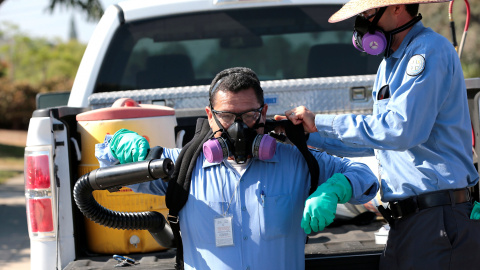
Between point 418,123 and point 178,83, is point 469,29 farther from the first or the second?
point 418,123

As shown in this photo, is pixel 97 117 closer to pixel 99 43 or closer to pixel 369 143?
pixel 99 43

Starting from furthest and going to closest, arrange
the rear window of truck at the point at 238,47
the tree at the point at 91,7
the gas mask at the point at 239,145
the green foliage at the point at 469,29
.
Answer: the green foliage at the point at 469,29
the tree at the point at 91,7
the rear window of truck at the point at 238,47
the gas mask at the point at 239,145

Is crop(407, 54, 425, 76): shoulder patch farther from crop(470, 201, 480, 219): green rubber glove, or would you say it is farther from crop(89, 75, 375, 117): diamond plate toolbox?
crop(89, 75, 375, 117): diamond plate toolbox

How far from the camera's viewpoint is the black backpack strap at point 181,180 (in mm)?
2773

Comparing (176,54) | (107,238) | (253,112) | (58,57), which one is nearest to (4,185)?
(176,54)

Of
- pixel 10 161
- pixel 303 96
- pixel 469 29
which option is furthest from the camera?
pixel 469 29

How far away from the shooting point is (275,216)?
2709 millimetres

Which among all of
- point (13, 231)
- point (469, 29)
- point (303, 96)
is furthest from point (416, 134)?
point (469, 29)

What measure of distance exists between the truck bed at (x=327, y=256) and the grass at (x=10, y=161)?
11.9m

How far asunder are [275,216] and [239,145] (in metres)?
0.33

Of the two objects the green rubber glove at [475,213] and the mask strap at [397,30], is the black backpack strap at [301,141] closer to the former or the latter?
the mask strap at [397,30]

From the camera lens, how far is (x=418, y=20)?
2791mm

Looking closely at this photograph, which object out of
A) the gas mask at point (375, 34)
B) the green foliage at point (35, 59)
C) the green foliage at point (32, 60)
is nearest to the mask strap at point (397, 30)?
the gas mask at point (375, 34)

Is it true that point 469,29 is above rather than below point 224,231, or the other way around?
above
